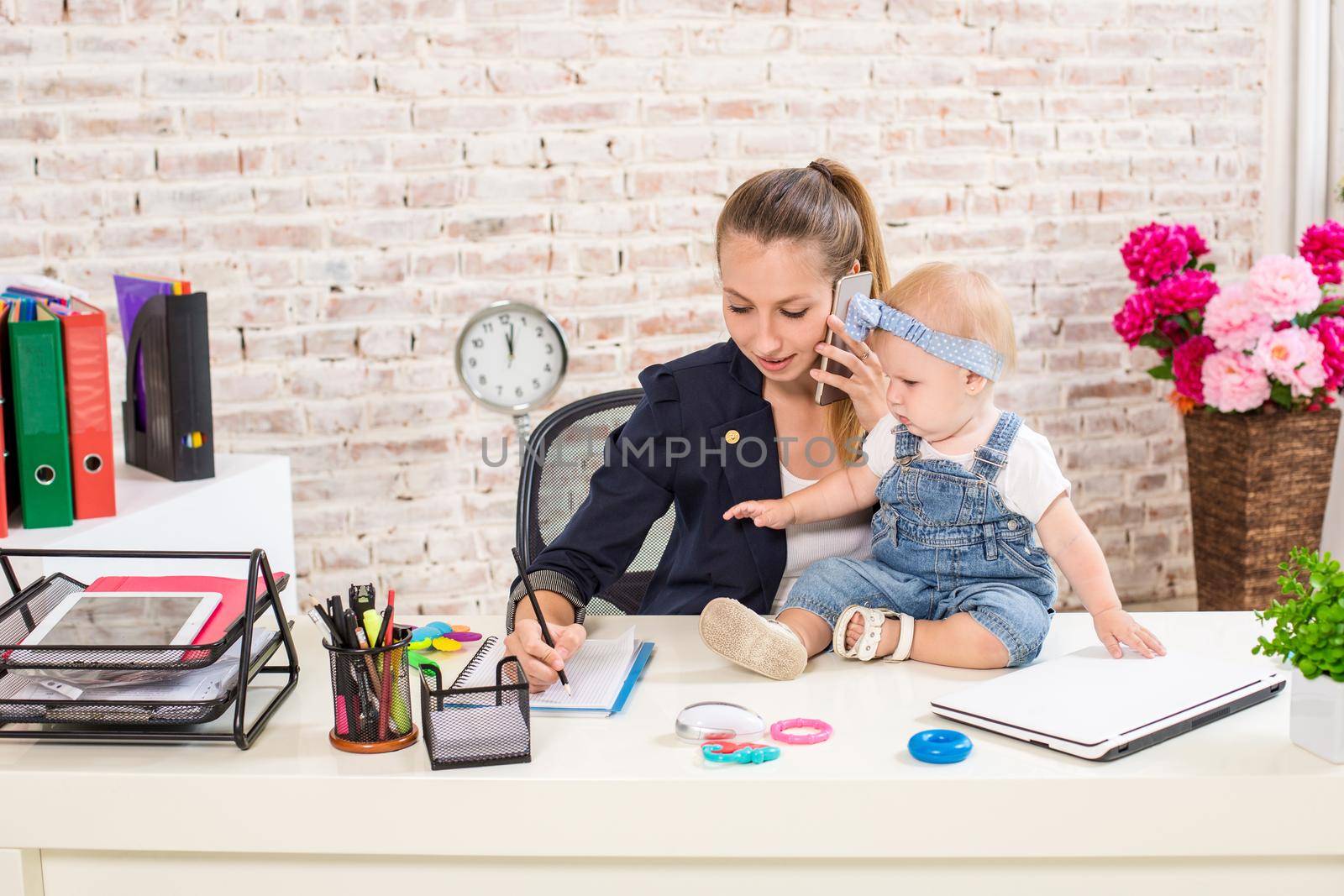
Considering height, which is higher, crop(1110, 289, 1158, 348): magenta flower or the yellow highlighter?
crop(1110, 289, 1158, 348): magenta flower

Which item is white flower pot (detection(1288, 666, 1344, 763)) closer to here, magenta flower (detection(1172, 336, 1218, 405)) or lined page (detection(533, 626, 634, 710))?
lined page (detection(533, 626, 634, 710))

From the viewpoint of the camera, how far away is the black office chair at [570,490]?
181 cm

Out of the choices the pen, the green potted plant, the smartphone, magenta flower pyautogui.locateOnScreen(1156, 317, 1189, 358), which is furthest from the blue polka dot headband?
magenta flower pyautogui.locateOnScreen(1156, 317, 1189, 358)

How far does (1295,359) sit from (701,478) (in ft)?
5.63

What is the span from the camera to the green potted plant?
38.5 inches

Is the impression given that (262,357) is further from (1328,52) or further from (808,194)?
(1328,52)

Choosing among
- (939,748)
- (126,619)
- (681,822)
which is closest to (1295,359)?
(939,748)

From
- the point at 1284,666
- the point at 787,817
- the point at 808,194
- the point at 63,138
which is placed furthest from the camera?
the point at 63,138

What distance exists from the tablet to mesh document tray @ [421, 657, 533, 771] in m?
0.25

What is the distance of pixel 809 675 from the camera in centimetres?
124

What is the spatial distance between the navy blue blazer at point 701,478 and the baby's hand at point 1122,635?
464mm

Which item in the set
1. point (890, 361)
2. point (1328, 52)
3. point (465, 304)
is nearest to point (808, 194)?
point (890, 361)

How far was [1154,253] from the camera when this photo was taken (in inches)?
113

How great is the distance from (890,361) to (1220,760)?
550mm
